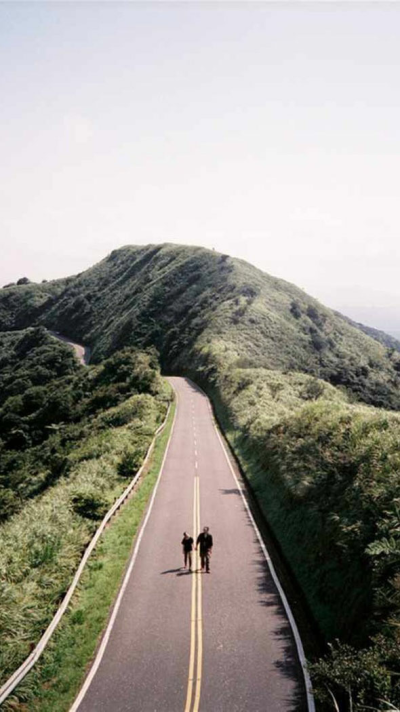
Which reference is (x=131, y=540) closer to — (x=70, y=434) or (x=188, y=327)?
(x=70, y=434)

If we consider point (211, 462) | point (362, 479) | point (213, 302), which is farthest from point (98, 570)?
point (213, 302)

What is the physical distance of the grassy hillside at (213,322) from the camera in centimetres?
6269

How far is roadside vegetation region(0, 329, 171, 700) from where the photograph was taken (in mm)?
12211

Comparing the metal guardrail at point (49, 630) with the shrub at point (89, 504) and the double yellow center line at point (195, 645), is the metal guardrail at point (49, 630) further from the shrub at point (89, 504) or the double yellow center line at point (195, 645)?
the double yellow center line at point (195, 645)

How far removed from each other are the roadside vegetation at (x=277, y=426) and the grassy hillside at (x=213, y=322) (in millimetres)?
417

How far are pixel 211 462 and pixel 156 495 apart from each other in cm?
660

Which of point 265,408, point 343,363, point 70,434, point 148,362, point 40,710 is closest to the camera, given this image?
point 40,710

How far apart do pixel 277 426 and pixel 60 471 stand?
1385 cm

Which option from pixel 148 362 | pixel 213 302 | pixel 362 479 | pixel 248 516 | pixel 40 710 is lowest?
pixel 40 710

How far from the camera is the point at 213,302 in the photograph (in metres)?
80.0

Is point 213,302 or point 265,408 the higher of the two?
point 213,302

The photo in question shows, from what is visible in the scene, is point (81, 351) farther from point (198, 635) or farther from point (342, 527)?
point (198, 635)

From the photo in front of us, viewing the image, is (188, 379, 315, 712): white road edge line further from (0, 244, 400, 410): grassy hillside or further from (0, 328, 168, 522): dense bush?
(0, 244, 400, 410): grassy hillside

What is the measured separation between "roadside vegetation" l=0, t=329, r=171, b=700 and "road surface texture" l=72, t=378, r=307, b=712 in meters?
2.19
